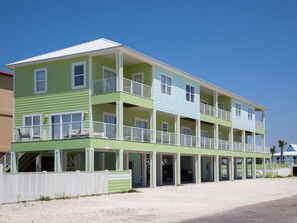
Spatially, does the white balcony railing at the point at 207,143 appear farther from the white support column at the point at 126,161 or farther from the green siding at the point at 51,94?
the green siding at the point at 51,94

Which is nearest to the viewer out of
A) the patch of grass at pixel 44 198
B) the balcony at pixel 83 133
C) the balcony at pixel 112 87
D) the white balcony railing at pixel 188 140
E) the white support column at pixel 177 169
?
the patch of grass at pixel 44 198

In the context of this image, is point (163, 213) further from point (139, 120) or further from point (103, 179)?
point (139, 120)

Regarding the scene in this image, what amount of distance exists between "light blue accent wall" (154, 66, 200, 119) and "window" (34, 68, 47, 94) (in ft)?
26.4

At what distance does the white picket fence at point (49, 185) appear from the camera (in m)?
19.4

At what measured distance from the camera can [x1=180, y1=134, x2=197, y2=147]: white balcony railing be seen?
123ft

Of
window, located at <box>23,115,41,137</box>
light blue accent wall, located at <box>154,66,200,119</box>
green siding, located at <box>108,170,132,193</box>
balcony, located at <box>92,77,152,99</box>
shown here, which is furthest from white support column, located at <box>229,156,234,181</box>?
window, located at <box>23,115,41,137</box>

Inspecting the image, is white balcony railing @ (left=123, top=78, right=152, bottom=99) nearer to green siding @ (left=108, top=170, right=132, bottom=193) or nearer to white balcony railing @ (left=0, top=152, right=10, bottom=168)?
green siding @ (left=108, top=170, right=132, bottom=193)

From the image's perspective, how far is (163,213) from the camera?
666 inches

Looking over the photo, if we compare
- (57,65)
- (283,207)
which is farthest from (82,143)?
(283,207)

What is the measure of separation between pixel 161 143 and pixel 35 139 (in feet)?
29.7

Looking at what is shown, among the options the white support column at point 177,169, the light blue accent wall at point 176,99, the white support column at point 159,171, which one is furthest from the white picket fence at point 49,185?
the white support column at point 159,171

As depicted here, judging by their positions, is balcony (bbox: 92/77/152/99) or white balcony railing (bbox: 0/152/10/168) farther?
white balcony railing (bbox: 0/152/10/168)

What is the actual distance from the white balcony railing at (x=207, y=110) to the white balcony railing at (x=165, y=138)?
717 cm

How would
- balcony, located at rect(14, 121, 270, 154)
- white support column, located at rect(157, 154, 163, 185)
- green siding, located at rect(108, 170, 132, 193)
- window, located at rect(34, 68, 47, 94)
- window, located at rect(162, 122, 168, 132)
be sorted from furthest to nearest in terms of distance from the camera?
window, located at rect(162, 122, 168, 132) → white support column, located at rect(157, 154, 163, 185) → window, located at rect(34, 68, 47, 94) → balcony, located at rect(14, 121, 270, 154) → green siding, located at rect(108, 170, 132, 193)
